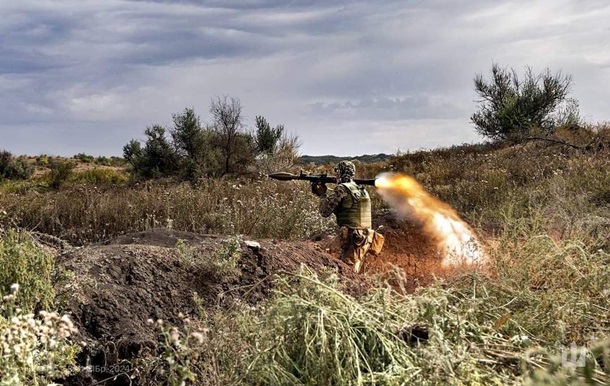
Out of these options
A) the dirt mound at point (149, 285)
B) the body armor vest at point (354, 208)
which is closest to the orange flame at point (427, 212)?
the body armor vest at point (354, 208)

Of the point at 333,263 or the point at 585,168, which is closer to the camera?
the point at 333,263

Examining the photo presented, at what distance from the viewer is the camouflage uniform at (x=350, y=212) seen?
6438 millimetres

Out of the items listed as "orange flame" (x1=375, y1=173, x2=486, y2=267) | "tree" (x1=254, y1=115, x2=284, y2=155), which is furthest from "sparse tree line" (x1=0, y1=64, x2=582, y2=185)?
"orange flame" (x1=375, y1=173, x2=486, y2=267)

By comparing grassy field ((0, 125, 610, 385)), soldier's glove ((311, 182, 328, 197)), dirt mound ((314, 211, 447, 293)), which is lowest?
dirt mound ((314, 211, 447, 293))

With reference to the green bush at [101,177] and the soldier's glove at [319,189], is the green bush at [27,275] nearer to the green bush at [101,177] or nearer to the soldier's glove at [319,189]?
the soldier's glove at [319,189]

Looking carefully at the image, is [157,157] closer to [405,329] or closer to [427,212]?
[427,212]

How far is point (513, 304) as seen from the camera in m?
4.05

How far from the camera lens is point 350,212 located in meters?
6.48

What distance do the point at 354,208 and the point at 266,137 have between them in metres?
20.5

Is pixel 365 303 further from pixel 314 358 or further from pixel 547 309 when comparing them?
pixel 547 309

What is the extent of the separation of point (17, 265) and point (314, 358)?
2.47 m

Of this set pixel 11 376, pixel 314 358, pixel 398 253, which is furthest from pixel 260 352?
pixel 398 253

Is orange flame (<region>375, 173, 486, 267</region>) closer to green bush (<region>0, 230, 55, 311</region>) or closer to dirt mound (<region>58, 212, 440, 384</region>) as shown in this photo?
dirt mound (<region>58, 212, 440, 384</region>)

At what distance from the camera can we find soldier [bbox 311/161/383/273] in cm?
644
